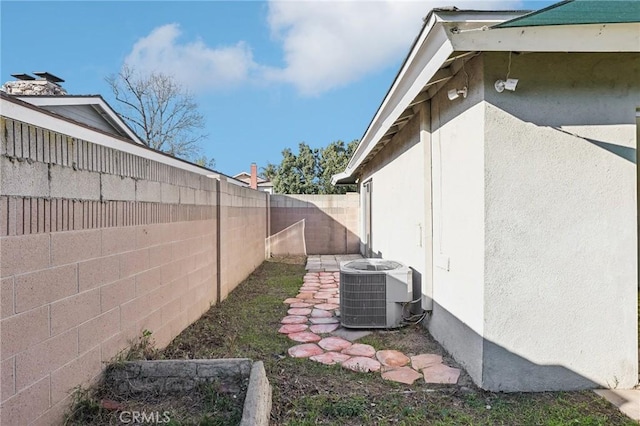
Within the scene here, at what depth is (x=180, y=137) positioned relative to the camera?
2855cm

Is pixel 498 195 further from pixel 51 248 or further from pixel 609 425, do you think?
pixel 51 248

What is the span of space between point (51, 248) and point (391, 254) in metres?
5.87

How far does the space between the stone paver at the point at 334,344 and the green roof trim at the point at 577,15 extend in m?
3.41

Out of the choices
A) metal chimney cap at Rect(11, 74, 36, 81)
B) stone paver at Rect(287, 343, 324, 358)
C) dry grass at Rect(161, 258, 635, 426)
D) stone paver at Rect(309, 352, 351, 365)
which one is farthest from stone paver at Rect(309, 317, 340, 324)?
metal chimney cap at Rect(11, 74, 36, 81)

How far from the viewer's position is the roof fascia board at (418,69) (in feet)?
9.52

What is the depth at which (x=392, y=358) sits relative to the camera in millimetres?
4098

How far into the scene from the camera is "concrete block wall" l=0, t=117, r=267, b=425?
1959mm

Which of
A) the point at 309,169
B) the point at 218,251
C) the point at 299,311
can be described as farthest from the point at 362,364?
the point at 309,169

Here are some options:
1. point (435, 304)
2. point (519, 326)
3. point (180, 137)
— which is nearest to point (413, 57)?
point (519, 326)

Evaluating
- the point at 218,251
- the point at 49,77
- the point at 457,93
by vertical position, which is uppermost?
the point at 49,77

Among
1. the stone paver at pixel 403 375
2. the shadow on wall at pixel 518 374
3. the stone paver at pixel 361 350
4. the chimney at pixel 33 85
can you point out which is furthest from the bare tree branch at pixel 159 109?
the shadow on wall at pixel 518 374

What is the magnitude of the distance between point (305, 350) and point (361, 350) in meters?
0.61

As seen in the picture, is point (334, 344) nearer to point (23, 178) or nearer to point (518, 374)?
point (518, 374)

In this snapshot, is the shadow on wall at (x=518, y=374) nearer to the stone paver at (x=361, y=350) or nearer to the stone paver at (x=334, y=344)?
the stone paver at (x=361, y=350)
